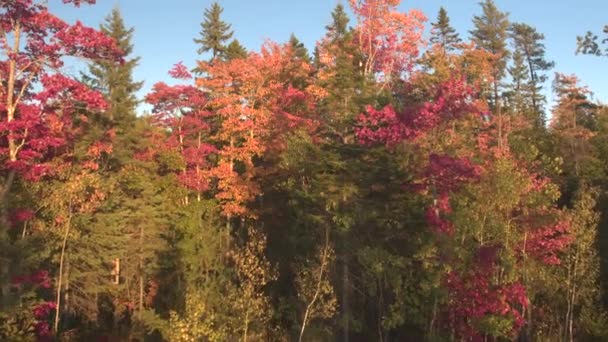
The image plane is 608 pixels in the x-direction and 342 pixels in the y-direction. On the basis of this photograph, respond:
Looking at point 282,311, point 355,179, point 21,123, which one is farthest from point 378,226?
point 21,123

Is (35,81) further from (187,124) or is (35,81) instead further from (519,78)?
(519,78)

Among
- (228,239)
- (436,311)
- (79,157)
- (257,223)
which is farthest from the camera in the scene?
(257,223)

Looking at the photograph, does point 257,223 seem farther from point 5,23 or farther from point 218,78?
point 5,23

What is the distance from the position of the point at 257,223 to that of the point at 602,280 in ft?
57.6

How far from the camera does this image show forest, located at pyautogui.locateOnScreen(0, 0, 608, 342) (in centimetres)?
1709

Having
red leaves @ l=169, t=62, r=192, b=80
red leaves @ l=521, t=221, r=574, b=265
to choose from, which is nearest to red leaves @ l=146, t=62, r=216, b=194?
red leaves @ l=169, t=62, r=192, b=80

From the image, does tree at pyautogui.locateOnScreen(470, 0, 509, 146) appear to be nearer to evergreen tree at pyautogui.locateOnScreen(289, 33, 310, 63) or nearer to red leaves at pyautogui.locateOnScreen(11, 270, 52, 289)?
evergreen tree at pyautogui.locateOnScreen(289, 33, 310, 63)

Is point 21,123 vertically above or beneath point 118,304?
above

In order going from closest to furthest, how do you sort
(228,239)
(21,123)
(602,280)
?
(21,123) → (602,280) → (228,239)

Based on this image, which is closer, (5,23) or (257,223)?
(5,23)

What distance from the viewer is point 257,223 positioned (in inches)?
1107

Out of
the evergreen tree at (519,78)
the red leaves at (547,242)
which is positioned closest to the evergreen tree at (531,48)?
the evergreen tree at (519,78)

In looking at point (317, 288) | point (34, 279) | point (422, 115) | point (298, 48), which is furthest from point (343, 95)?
point (298, 48)

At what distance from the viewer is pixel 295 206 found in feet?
69.8
